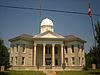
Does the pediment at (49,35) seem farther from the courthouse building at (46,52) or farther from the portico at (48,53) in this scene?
the portico at (48,53)

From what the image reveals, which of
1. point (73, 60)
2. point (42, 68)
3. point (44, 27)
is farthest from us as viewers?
point (44, 27)

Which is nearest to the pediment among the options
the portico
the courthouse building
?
the courthouse building

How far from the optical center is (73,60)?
5712 centimetres

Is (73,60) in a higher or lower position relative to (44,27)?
lower

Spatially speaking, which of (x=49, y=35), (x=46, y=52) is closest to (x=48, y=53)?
(x=46, y=52)

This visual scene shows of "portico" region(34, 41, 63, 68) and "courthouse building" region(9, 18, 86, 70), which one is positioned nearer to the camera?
"courthouse building" region(9, 18, 86, 70)

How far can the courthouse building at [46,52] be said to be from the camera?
180 feet

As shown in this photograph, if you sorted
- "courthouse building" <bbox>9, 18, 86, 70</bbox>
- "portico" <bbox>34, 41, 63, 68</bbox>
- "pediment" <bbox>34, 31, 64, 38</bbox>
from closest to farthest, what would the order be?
"courthouse building" <bbox>9, 18, 86, 70</bbox> < "portico" <bbox>34, 41, 63, 68</bbox> < "pediment" <bbox>34, 31, 64, 38</bbox>

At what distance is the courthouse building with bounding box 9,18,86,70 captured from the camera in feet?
180

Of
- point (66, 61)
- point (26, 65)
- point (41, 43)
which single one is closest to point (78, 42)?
point (66, 61)

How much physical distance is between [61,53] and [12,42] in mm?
12658

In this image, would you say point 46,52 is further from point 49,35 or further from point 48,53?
point 49,35

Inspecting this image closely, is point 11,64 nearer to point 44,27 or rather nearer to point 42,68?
point 42,68

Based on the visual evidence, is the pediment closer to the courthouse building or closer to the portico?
the courthouse building
